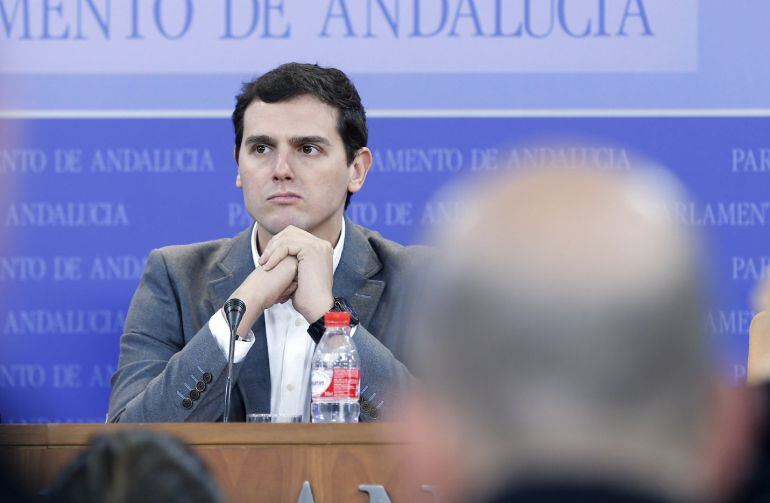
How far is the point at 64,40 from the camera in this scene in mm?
3943

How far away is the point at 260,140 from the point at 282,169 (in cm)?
14

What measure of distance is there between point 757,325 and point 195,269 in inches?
Result: 64.3

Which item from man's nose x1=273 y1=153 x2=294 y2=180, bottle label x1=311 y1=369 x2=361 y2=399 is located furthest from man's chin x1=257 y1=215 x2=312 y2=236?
bottle label x1=311 y1=369 x2=361 y2=399

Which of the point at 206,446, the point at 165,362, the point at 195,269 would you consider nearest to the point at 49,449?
the point at 206,446

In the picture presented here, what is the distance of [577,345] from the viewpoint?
2.03 ft

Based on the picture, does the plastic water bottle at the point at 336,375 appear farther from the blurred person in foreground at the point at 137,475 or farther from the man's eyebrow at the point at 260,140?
the blurred person in foreground at the point at 137,475

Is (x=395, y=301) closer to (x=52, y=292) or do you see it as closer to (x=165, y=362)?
(x=165, y=362)

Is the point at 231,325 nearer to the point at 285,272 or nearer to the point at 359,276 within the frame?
the point at 285,272

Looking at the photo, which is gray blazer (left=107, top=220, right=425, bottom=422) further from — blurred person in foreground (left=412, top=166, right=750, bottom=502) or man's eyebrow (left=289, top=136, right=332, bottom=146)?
blurred person in foreground (left=412, top=166, right=750, bottom=502)

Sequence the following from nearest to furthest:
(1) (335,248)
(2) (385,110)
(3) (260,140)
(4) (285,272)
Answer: (4) (285,272), (3) (260,140), (1) (335,248), (2) (385,110)

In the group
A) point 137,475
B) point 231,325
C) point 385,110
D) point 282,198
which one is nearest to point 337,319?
point 231,325

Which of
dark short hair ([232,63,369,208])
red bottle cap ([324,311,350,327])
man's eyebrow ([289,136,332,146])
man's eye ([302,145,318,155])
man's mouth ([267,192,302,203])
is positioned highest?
dark short hair ([232,63,369,208])

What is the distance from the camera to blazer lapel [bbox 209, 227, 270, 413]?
3283 mm

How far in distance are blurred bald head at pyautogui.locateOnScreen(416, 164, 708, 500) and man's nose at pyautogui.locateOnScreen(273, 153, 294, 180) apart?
2.76m
